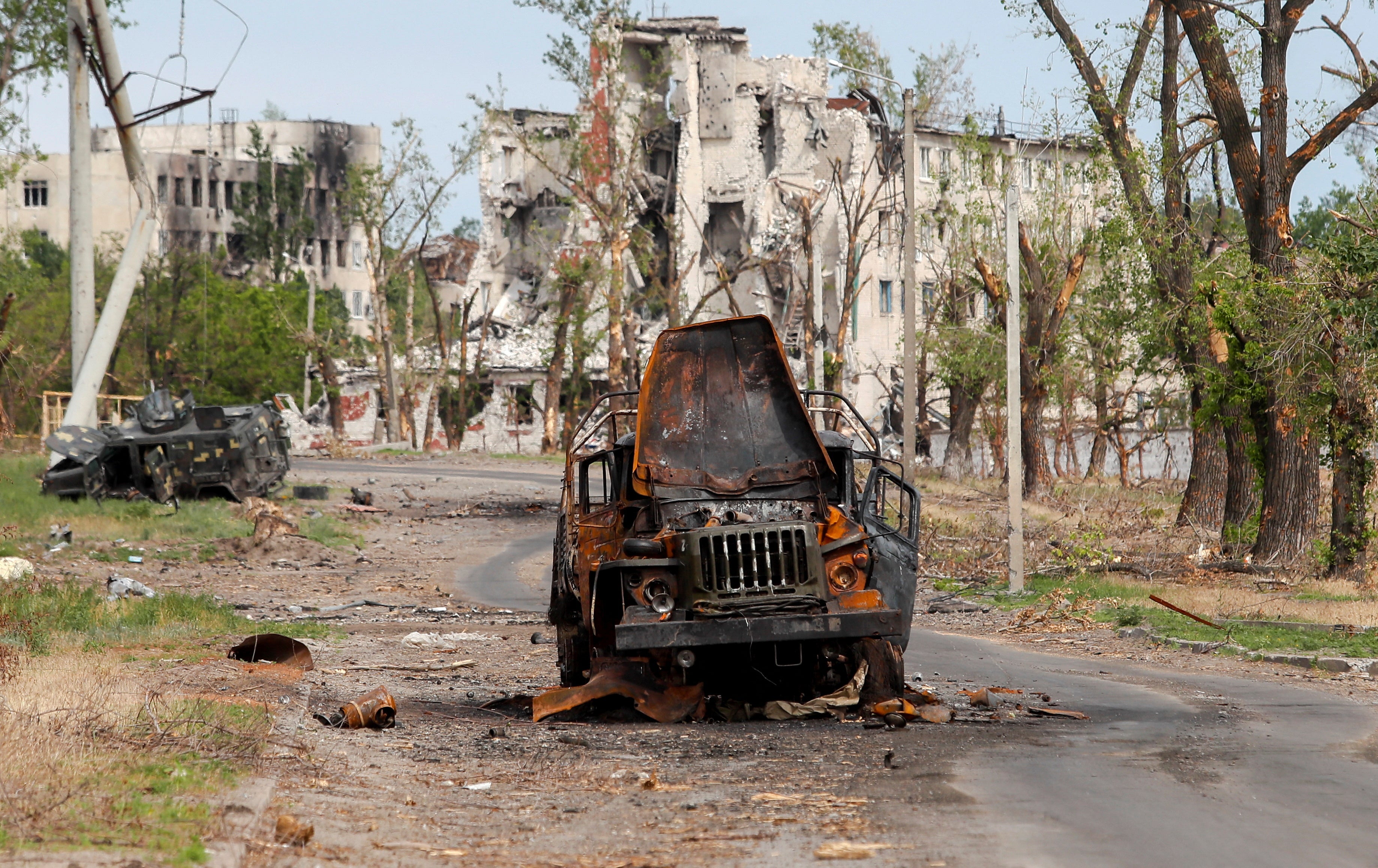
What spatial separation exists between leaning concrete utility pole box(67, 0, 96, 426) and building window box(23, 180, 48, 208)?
74233 millimetres

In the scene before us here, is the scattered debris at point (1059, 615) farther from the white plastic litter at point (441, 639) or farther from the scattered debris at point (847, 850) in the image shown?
the scattered debris at point (847, 850)

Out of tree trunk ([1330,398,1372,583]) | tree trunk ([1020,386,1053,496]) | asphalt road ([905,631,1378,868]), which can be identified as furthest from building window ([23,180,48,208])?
asphalt road ([905,631,1378,868])

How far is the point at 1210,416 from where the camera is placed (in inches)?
965

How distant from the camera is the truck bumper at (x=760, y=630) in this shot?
948 cm

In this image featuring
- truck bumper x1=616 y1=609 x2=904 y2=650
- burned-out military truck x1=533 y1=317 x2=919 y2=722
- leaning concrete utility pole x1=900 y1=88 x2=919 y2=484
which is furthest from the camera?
leaning concrete utility pole x1=900 y1=88 x2=919 y2=484

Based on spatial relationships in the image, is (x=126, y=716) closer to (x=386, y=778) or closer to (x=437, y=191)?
(x=386, y=778)

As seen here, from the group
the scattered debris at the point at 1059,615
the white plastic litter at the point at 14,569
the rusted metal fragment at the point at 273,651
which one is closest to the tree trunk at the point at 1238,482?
the scattered debris at the point at 1059,615

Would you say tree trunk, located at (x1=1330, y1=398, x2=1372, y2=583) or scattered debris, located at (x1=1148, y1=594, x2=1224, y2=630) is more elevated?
tree trunk, located at (x1=1330, y1=398, x2=1372, y2=583)

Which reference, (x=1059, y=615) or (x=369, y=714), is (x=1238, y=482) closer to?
(x=1059, y=615)

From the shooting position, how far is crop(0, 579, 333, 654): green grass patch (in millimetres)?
12836

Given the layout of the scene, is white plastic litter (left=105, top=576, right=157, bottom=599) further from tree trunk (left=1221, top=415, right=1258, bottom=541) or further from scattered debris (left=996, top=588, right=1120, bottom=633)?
tree trunk (left=1221, top=415, right=1258, bottom=541)

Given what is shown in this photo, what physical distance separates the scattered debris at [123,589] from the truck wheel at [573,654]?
24.9ft

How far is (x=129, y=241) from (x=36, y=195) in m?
76.7

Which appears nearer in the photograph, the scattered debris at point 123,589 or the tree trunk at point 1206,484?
the scattered debris at point 123,589
